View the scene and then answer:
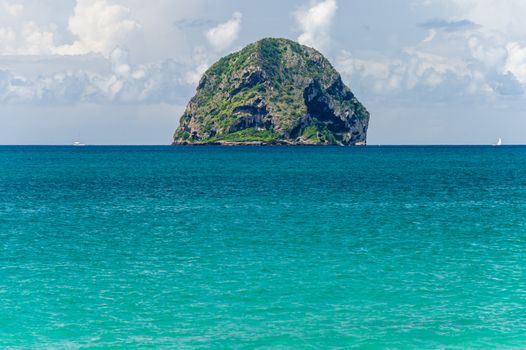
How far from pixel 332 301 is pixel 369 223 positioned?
107 ft

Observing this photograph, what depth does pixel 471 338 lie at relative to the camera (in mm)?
29797

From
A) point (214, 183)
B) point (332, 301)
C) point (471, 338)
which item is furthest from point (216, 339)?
point (214, 183)

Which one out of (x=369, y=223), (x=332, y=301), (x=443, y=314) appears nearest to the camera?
(x=443, y=314)

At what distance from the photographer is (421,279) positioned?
40688 millimetres

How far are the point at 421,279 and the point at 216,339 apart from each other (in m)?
17.2

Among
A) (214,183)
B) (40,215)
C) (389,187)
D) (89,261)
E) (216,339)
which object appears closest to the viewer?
(216,339)

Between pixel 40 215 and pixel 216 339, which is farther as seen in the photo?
pixel 40 215

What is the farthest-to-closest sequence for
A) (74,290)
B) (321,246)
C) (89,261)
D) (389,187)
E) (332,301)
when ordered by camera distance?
(389,187), (321,246), (89,261), (74,290), (332,301)

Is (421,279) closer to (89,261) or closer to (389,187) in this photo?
(89,261)

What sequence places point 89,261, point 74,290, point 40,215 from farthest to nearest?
point 40,215
point 89,261
point 74,290

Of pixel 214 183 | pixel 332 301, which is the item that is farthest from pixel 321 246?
pixel 214 183

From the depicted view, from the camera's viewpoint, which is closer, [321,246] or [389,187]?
[321,246]

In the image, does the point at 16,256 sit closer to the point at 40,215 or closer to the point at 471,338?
the point at 40,215

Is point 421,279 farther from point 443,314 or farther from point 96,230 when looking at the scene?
point 96,230
